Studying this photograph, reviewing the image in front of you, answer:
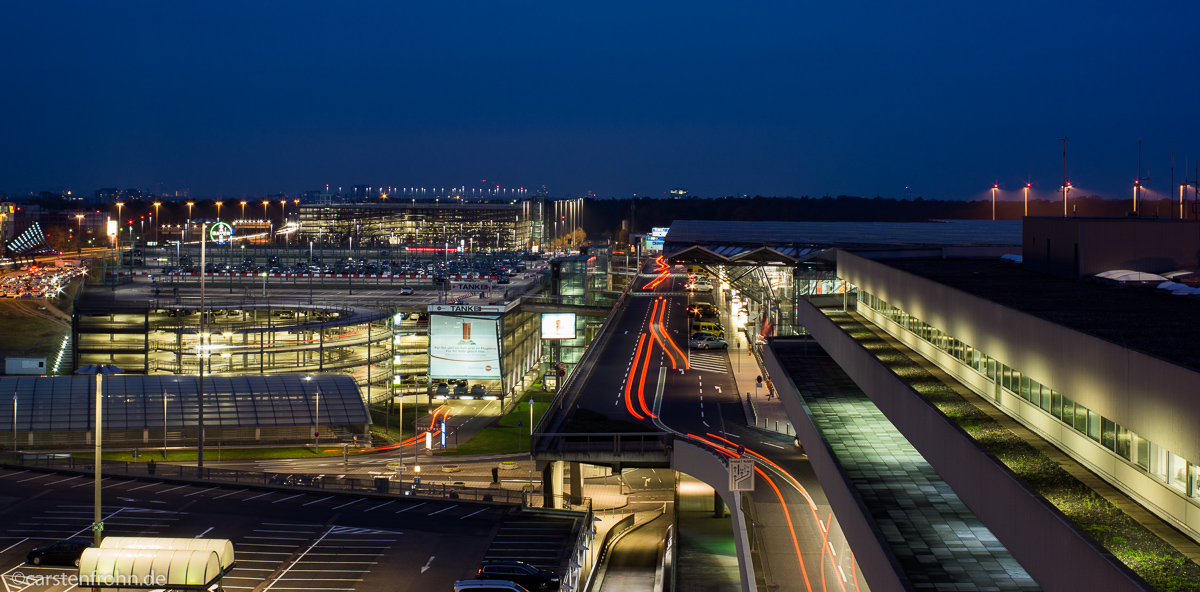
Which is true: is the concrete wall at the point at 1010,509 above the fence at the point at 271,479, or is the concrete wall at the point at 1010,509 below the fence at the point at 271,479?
above

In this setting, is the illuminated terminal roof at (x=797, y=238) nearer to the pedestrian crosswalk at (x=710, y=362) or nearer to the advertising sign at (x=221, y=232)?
the pedestrian crosswalk at (x=710, y=362)

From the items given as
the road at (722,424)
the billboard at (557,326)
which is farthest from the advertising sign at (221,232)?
the road at (722,424)

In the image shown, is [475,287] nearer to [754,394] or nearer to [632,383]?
[632,383]

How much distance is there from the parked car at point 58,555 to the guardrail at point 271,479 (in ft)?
26.0

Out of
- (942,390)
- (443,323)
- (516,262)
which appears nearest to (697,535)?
(942,390)

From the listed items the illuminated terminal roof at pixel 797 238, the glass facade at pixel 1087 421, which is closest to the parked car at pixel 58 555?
the glass facade at pixel 1087 421

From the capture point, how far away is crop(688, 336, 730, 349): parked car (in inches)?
1976

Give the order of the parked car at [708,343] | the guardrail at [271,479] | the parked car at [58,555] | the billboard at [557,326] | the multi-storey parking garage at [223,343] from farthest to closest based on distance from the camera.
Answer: the billboard at [557,326] → the parked car at [708,343] → the multi-storey parking garage at [223,343] → the guardrail at [271,479] → the parked car at [58,555]

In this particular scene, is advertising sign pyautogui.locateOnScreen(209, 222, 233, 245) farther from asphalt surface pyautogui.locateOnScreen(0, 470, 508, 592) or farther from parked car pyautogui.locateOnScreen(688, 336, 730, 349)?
asphalt surface pyautogui.locateOnScreen(0, 470, 508, 592)

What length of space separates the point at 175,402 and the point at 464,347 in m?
14.8

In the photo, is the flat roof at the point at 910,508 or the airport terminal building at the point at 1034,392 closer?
the airport terminal building at the point at 1034,392

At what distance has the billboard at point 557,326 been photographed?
→ 52.2 m

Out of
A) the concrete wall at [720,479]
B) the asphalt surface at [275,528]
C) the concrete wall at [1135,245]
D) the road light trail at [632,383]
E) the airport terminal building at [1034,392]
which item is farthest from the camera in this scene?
the road light trail at [632,383]

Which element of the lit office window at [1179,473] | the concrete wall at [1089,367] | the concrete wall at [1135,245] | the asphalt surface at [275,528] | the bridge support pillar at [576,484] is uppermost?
the concrete wall at [1135,245]
